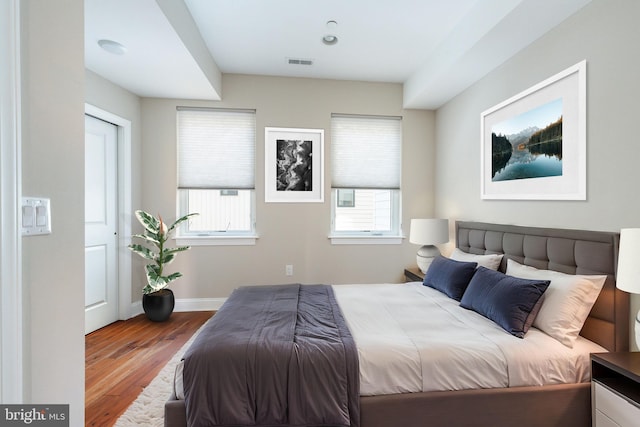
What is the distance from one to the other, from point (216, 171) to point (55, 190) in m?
2.83

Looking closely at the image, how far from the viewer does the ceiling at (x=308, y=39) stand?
2.19 metres

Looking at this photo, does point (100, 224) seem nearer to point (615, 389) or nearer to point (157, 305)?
point (157, 305)

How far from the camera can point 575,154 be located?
6.69ft

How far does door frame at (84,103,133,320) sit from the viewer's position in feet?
11.4

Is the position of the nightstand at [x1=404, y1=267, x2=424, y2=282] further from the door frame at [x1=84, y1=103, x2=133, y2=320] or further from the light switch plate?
the door frame at [x1=84, y1=103, x2=133, y2=320]

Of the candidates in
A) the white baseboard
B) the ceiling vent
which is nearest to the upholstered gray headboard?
the ceiling vent

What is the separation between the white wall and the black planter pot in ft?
7.80

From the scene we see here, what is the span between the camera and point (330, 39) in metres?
2.96

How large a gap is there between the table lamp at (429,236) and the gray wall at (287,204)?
619 mm

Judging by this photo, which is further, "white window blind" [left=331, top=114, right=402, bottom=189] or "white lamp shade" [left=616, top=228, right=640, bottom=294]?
"white window blind" [left=331, top=114, right=402, bottom=189]

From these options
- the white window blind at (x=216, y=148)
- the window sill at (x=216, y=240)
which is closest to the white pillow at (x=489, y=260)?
the window sill at (x=216, y=240)

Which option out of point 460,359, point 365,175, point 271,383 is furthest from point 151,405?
point 365,175

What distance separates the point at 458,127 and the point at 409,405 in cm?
296

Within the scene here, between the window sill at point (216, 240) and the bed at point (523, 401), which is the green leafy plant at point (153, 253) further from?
the bed at point (523, 401)
